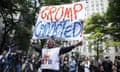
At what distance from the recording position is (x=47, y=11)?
9305 millimetres

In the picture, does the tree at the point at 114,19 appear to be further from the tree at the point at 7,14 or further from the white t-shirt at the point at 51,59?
the white t-shirt at the point at 51,59

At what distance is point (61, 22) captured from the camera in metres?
8.86

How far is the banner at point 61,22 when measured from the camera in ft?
27.6

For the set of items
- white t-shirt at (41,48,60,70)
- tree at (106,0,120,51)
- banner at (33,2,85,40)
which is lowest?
tree at (106,0,120,51)

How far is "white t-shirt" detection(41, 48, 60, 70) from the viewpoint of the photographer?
7742 millimetres

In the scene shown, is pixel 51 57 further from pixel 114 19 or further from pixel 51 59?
pixel 114 19

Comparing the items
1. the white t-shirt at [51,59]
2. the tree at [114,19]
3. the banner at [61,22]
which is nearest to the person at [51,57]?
the white t-shirt at [51,59]

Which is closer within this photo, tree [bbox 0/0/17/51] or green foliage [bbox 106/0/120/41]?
tree [bbox 0/0/17/51]

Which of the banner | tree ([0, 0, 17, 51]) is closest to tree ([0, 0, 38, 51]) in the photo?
tree ([0, 0, 17, 51])

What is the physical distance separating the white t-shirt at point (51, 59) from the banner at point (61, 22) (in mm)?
705

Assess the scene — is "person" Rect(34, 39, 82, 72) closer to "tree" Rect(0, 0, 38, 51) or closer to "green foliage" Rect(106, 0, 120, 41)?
"tree" Rect(0, 0, 38, 51)

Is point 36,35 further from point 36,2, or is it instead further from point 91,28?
point 91,28

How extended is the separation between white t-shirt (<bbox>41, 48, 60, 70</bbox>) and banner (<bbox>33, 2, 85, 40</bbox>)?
2.31 ft

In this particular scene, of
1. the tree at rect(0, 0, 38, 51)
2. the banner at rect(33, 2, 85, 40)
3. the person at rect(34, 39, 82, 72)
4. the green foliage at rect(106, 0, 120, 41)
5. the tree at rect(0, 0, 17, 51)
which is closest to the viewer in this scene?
the person at rect(34, 39, 82, 72)
